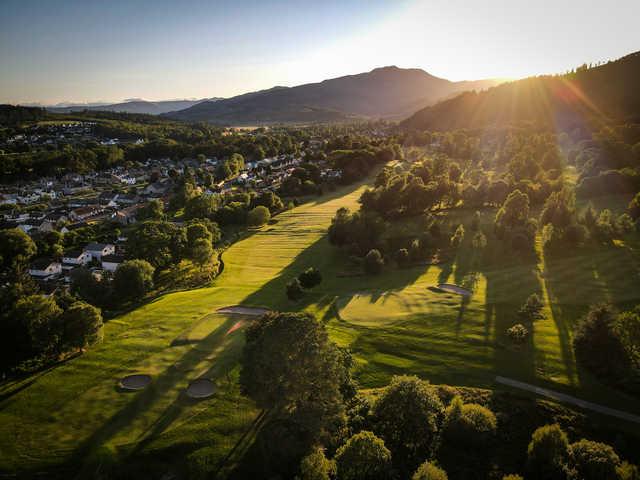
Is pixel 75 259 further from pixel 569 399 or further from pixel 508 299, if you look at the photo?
pixel 569 399

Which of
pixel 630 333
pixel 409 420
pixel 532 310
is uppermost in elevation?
pixel 630 333

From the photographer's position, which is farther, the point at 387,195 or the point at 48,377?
the point at 387,195

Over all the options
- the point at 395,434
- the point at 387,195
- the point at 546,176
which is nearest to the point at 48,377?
the point at 395,434

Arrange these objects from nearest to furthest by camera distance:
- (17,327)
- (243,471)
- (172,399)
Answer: (243,471)
(172,399)
(17,327)

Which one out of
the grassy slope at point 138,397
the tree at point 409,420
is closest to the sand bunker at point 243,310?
the grassy slope at point 138,397

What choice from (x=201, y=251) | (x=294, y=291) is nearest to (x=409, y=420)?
(x=294, y=291)

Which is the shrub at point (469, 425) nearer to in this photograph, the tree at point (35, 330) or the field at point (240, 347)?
the field at point (240, 347)

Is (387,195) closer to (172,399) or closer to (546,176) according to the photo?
(546,176)

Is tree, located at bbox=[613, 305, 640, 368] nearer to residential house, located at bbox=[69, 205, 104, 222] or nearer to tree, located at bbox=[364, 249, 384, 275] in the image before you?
tree, located at bbox=[364, 249, 384, 275]
